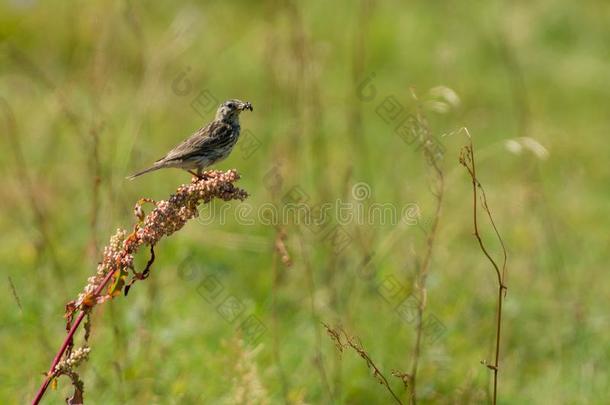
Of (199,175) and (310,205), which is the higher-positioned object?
(310,205)

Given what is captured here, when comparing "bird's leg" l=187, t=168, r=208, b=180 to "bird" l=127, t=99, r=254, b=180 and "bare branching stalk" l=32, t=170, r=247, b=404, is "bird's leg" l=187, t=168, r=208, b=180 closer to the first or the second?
"bird" l=127, t=99, r=254, b=180

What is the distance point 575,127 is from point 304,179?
3.56 meters

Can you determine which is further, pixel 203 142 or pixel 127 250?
pixel 203 142

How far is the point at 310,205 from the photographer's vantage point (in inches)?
268

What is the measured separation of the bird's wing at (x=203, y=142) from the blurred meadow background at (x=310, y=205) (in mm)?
571

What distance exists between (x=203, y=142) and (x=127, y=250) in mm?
1236

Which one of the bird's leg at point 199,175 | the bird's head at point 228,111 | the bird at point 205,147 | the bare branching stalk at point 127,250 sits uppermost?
the bird's head at point 228,111

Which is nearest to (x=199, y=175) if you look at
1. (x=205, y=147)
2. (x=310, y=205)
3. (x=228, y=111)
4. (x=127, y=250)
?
(x=205, y=147)

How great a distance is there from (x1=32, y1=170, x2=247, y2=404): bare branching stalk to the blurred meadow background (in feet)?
2.36

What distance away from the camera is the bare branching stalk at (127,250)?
9.18 feet

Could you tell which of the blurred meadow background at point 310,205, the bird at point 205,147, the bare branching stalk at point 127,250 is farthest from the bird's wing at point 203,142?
the bare branching stalk at point 127,250

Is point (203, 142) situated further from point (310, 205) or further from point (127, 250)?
point (310, 205)

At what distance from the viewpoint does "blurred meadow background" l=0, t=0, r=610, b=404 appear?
17.3 ft

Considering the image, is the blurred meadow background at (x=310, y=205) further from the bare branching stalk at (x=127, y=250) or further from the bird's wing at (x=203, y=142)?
the bare branching stalk at (x=127, y=250)
